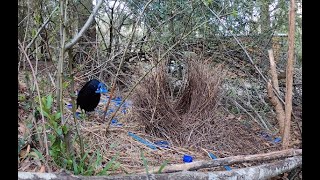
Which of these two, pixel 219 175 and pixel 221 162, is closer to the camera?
pixel 219 175

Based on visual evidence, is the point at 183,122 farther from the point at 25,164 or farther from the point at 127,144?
the point at 25,164

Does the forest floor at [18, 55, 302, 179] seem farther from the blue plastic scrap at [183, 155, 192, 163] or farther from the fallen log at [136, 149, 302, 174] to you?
the fallen log at [136, 149, 302, 174]

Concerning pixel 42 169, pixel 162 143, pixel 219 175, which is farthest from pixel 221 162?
pixel 42 169

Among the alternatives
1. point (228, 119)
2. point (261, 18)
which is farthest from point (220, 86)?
point (261, 18)

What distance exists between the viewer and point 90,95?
11.2 ft

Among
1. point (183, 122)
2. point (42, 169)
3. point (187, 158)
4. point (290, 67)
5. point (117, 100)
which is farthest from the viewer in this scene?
point (117, 100)

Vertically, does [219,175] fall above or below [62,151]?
below

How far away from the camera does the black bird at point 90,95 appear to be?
3416 mm

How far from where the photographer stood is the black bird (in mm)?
3416

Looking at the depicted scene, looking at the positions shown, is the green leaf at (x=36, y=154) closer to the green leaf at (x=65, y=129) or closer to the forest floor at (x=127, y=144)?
the forest floor at (x=127, y=144)

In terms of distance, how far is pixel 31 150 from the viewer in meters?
2.16
